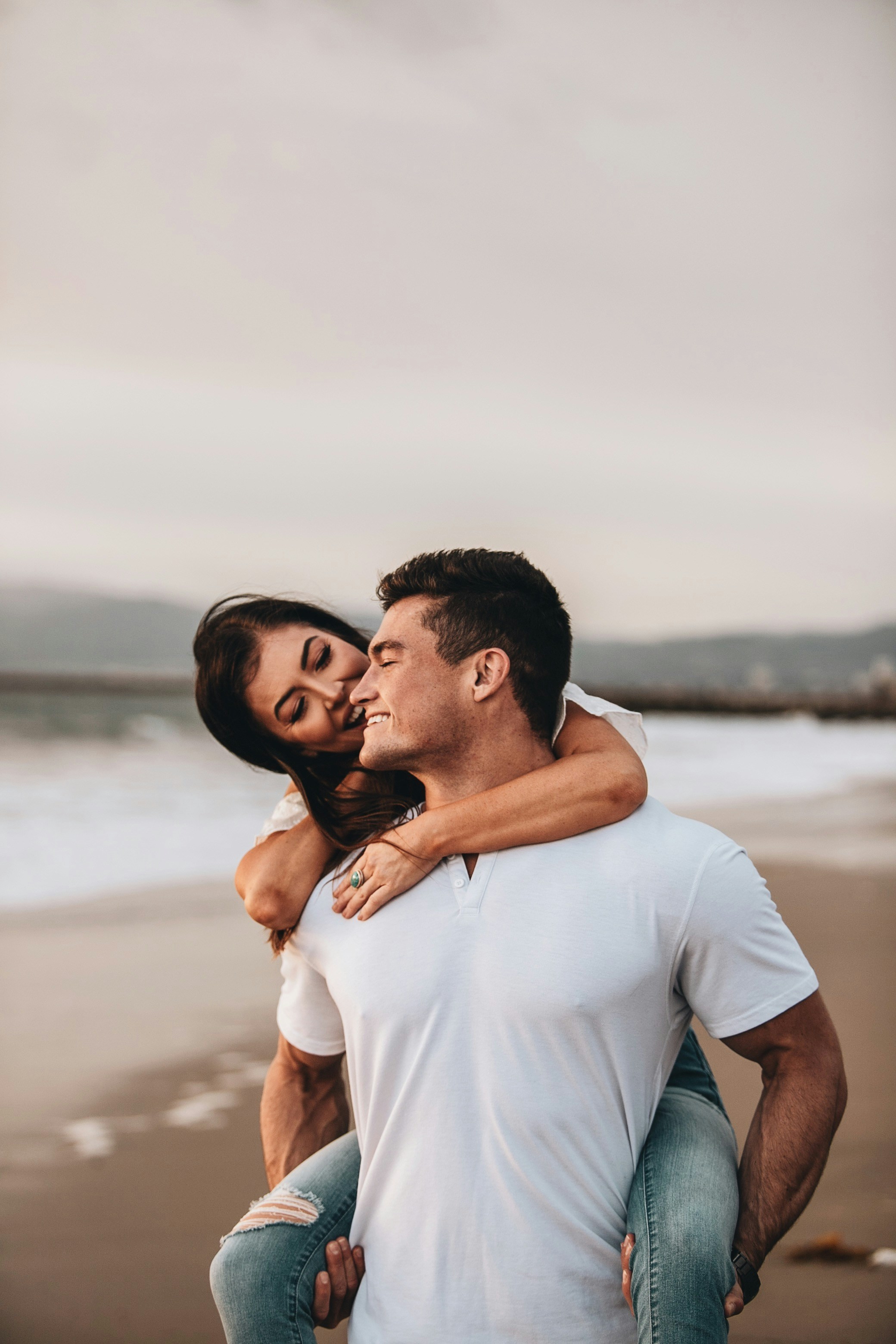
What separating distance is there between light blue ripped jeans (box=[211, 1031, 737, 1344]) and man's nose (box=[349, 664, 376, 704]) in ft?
2.25

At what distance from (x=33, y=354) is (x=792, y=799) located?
5721mm

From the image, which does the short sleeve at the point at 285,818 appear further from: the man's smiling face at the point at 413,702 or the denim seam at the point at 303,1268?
the denim seam at the point at 303,1268

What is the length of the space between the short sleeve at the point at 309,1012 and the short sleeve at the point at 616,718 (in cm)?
54

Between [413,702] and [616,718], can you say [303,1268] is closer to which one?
[413,702]

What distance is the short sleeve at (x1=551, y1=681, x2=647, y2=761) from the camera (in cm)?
163

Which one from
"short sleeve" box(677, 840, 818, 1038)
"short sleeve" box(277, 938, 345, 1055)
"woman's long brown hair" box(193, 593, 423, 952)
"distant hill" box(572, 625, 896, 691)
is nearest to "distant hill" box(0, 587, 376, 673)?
"distant hill" box(572, 625, 896, 691)

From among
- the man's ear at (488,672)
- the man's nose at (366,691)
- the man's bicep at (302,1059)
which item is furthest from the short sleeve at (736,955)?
the man's bicep at (302,1059)

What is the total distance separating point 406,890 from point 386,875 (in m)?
0.04

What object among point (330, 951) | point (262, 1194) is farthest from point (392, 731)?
point (262, 1194)

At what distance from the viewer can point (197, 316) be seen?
6.22m

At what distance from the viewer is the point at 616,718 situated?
Answer: 1651 millimetres

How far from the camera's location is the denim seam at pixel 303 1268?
4.25 feet

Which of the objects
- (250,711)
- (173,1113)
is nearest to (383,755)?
(250,711)

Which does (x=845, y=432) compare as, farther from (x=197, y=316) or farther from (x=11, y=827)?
(x=11, y=827)
